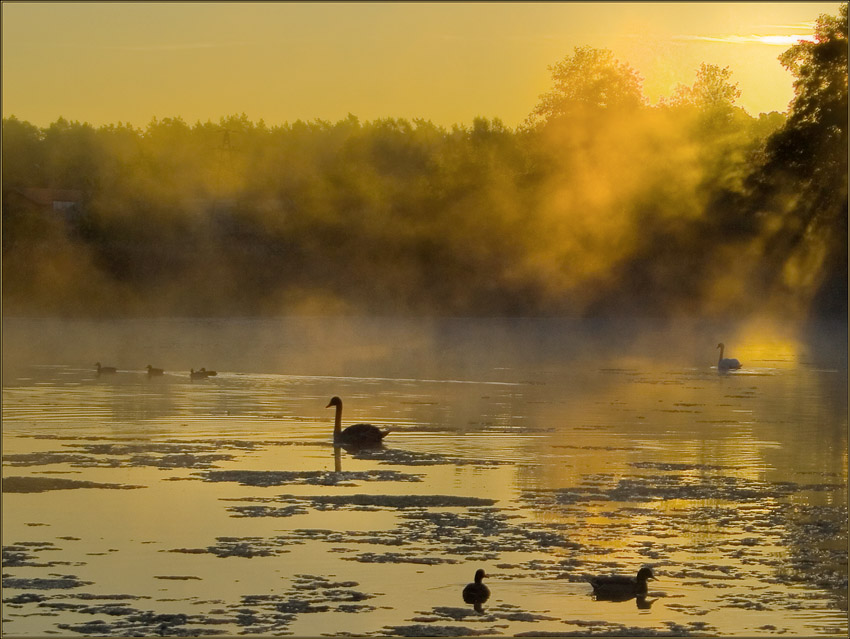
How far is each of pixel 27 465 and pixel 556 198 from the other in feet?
142

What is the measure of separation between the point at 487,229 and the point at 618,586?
156ft

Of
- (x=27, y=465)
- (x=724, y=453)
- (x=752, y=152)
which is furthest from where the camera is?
(x=752, y=152)

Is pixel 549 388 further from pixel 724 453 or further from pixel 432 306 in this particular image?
pixel 432 306

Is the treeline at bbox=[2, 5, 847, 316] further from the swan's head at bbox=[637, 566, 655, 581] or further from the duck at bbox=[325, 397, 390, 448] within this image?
the swan's head at bbox=[637, 566, 655, 581]

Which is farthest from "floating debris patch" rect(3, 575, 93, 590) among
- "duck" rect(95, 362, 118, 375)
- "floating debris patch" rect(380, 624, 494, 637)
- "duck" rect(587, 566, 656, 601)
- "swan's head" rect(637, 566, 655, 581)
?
"duck" rect(95, 362, 118, 375)

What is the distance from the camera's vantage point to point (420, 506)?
486 inches

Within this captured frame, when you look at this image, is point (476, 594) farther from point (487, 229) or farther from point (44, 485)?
point (487, 229)

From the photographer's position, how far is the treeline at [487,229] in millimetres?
50969

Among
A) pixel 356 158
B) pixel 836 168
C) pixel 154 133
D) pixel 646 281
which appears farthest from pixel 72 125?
pixel 836 168

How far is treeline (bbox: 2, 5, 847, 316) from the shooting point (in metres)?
51.0

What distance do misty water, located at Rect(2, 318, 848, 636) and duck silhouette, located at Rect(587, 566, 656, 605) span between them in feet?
0.23

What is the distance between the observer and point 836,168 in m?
39.0

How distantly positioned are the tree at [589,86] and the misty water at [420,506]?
32.0 m

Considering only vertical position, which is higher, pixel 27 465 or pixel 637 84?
pixel 637 84
